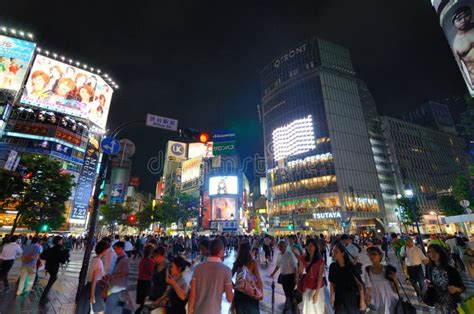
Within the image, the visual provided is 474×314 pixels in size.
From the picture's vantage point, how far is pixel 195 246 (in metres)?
21.5

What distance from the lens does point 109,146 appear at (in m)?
8.94

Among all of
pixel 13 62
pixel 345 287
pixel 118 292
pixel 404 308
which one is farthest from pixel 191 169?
pixel 404 308

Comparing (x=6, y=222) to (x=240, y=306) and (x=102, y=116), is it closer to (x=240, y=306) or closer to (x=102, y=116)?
(x=102, y=116)

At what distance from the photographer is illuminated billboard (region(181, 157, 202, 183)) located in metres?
92.3

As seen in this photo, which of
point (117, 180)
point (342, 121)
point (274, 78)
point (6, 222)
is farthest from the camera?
point (117, 180)

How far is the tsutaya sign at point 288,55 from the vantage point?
79.9m

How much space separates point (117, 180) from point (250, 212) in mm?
68497

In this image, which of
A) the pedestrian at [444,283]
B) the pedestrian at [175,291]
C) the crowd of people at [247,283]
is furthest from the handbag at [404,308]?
the pedestrian at [175,291]

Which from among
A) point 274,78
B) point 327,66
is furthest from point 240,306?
point 274,78

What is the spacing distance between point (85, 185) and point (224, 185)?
102 feet

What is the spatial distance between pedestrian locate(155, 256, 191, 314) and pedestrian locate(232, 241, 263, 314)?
842mm

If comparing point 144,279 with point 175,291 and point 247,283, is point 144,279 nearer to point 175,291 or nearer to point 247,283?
point 175,291

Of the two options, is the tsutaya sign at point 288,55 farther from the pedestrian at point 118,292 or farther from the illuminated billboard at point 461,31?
the pedestrian at point 118,292

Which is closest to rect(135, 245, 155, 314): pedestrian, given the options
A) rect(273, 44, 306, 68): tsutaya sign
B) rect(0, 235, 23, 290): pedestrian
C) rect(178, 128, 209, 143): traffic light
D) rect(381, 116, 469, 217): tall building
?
rect(178, 128, 209, 143): traffic light
